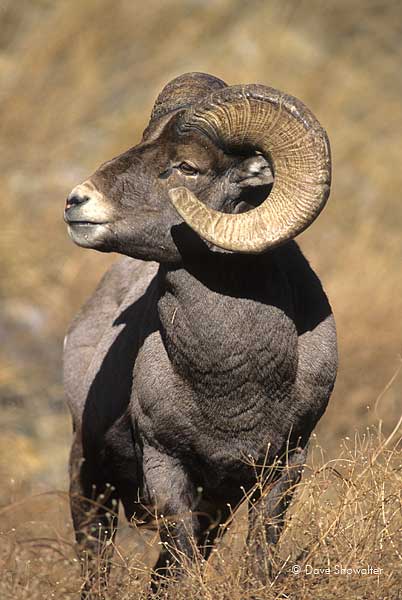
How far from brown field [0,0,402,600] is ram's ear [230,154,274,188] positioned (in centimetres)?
161

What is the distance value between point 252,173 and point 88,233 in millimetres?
993

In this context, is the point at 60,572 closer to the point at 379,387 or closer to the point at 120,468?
the point at 120,468

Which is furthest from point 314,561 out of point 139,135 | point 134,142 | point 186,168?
point 139,135

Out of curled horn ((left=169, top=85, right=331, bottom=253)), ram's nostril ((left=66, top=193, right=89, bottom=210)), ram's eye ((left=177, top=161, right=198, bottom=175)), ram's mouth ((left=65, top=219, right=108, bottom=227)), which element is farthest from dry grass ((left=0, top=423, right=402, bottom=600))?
ram's eye ((left=177, top=161, right=198, bottom=175))

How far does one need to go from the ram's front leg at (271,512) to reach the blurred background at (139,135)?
5.94 meters

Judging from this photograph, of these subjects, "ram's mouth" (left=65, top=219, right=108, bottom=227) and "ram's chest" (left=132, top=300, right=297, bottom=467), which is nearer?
"ram's mouth" (left=65, top=219, right=108, bottom=227)

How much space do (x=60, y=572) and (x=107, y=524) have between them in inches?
82.9

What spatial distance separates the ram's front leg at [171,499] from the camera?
780 cm

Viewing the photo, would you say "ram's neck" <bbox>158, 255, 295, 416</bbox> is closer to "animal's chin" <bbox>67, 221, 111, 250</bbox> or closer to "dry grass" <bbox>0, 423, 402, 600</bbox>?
"animal's chin" <bbox>67, 221, 111, 250</bbox>

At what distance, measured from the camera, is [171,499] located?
7.83 m

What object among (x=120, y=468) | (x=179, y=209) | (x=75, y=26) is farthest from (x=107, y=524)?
(x=75, y=26)

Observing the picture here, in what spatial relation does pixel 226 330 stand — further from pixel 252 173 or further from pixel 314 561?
Answer: pixel 314 561

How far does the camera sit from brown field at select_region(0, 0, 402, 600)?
24.4 ft

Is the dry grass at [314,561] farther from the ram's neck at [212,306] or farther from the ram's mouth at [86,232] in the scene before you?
the ram's mouth at [86,232]
